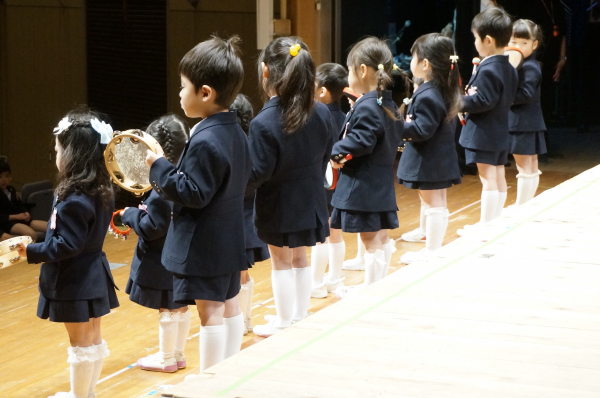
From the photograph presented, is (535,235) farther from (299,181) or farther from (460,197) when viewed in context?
(460,197)

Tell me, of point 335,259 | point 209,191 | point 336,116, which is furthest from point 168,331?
point 336,116

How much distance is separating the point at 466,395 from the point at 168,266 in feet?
4.25

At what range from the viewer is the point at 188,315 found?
3424 millimetres

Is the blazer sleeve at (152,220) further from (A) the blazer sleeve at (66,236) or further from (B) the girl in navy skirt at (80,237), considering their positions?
(A) the blazer sleeve at (66,236)

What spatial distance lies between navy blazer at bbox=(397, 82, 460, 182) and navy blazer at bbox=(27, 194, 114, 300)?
2207 millimetres

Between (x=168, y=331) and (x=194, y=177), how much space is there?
1.06 m

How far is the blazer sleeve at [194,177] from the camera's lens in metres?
2.52

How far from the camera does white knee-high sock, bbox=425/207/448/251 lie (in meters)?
4.95

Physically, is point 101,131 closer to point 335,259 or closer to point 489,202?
point 335,259

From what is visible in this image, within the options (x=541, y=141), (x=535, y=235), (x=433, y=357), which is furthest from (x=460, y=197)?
(x=433, y=357)

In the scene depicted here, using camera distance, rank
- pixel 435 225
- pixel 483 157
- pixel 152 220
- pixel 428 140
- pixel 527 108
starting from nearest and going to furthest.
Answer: pixel 152 220 < pixel 428 140 < pixel 435 225 < pixel 483 157 < pixel 527 108

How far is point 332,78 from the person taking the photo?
4281 mm

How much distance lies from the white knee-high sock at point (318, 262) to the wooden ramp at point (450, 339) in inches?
61.4

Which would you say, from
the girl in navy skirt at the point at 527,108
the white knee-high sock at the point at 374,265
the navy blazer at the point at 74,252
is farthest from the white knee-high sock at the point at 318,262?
the girl in navy skirt at the point at 527,108
